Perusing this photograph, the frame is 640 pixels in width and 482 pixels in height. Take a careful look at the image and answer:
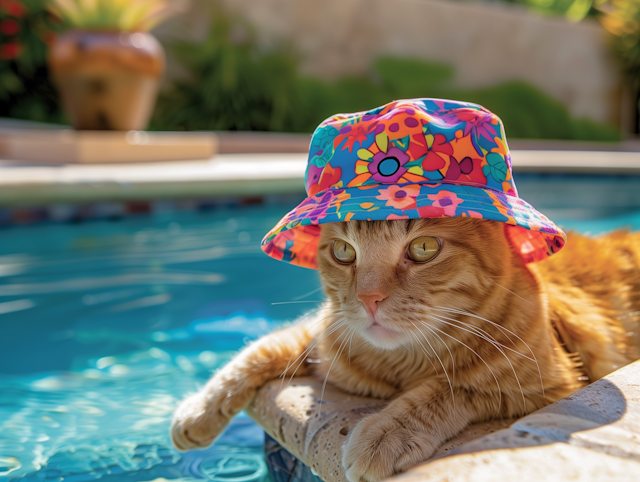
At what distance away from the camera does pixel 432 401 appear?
1332 millimetres

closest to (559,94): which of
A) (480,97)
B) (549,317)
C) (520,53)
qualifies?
(520,53)

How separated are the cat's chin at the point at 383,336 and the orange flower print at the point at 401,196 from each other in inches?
11.5

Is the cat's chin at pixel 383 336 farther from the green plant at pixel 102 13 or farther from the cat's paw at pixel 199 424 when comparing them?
the green plant at pixel 102 13

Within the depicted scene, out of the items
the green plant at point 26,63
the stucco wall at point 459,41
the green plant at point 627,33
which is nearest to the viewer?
the green plant at point 26,63

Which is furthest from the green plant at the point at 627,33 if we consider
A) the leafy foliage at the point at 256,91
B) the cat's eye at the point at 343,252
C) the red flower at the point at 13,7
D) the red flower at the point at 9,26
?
the cat's eye at the point at 343,252

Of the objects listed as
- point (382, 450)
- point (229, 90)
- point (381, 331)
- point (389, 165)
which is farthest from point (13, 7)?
point (382, 450)

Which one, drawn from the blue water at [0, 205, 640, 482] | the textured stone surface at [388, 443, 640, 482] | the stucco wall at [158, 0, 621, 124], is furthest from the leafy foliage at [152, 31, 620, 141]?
the textured stone surface at [388, 443, 640, 482]

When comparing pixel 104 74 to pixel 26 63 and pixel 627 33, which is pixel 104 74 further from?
pixel 627 33

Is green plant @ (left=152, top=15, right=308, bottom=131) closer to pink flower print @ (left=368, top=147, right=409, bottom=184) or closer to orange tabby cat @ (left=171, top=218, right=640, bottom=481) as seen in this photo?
orange tabby cat @ (left=171, top=218, right=640, bottom=481)

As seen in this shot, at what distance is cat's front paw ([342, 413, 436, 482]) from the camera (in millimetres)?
1157

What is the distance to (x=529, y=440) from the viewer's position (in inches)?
38.4

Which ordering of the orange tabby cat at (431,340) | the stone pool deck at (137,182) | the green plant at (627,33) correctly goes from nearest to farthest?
the orange tabby cat at (431,340), the stone pool deck at (137,182), the green plant at (627,33)

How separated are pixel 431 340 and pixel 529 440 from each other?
47 cm

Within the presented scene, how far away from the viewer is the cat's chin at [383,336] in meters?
1.34
